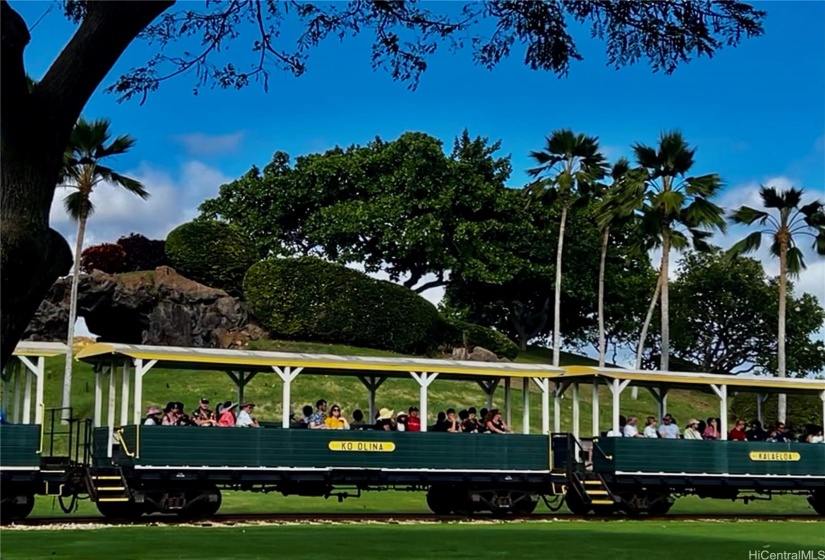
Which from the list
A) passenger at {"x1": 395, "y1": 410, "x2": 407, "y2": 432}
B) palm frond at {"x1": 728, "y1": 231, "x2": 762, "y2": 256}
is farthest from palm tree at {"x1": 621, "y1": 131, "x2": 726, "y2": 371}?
passenger at {"x1": 395, "y1": 410, "x2": 407, "y2": 432}

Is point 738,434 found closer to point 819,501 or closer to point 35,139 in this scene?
point 819,501

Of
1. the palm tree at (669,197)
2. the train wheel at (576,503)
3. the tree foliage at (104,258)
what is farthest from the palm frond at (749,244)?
the tree foliage at (104,258)

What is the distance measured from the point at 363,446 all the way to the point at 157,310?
25.3m

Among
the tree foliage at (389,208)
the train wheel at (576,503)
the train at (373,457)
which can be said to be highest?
the tree foliage at (389,208)

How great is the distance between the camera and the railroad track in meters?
19.4

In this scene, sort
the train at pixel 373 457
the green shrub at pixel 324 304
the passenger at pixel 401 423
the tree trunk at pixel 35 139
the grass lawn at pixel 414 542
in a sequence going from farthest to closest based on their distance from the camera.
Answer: the green shrub at pixel 324 304 → the passenger at pixel 401 423 → the train at pixel 373 457 → the grass lawn at pixel 414 542 → the tree trunk at pixel 35 139

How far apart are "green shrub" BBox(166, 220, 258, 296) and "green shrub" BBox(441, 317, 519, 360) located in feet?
27.9

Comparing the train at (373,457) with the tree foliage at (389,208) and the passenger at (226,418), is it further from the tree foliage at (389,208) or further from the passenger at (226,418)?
the tree foliage at (389,208)

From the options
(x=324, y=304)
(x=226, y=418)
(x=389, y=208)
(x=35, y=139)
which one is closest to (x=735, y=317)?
(x=389, y=208)

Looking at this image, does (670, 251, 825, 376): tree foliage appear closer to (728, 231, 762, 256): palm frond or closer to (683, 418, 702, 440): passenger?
(728, 231, 762, 256): palm frond

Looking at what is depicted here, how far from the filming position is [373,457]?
22.6 m

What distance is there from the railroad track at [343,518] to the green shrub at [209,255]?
1132 inches

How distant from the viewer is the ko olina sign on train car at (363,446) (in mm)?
22281

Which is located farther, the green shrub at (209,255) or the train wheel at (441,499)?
the green shrub at (209,255)
